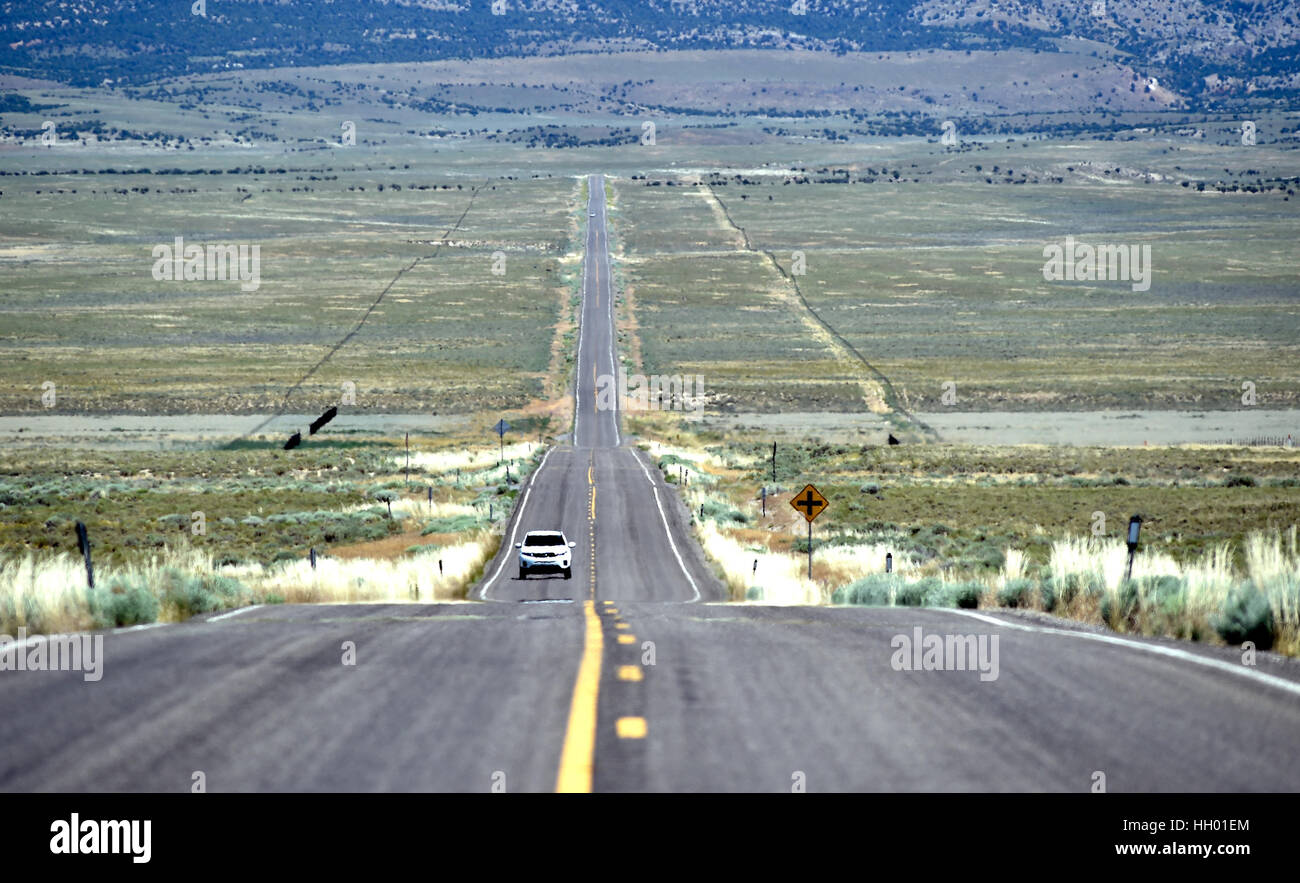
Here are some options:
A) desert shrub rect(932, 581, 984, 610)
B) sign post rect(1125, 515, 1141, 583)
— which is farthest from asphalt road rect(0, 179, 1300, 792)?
desert shrub rect(932, 581, 984, 610)

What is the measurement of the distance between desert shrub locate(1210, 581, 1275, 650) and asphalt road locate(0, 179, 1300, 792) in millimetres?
565

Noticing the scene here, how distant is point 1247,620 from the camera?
9094mm

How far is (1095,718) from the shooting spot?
20.4ft

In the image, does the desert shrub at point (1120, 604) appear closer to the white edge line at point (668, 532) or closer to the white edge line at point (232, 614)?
the white edge line at point (232, 614)

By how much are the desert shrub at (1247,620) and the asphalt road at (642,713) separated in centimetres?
57

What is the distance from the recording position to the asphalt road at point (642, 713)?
Result: 17.3ft

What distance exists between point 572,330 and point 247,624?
97596 mm

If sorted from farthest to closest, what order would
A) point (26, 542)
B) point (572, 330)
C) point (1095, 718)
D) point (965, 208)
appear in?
point (965, 208) < point (572, 330) < point (26, 542) < point (1095, 718)

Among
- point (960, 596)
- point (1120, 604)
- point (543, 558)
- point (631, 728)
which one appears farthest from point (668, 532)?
point (631, 728)

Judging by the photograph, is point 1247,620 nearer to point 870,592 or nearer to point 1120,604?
point 1120,604

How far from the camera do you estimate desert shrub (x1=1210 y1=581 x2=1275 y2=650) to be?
895cm

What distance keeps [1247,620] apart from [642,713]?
5.49 m
